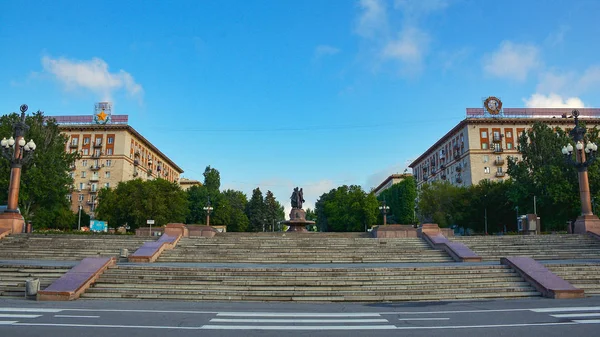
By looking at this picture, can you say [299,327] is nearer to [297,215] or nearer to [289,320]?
[289,320]

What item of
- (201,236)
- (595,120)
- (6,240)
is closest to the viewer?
(6,240)

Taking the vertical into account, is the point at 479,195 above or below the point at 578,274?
above

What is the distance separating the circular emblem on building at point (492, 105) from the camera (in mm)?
66438

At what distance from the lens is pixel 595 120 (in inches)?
2562

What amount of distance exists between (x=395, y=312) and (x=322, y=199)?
8738 centimetres

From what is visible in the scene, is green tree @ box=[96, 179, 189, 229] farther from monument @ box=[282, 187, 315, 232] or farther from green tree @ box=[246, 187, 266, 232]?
green tree @ box=[246, 187, 266, 232]

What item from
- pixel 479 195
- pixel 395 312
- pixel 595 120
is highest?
pixel 595 120

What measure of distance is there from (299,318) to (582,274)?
1148 cm

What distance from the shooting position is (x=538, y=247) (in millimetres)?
22734

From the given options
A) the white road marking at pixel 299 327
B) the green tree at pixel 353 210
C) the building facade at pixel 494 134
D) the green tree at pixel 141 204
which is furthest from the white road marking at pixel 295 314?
the green tree at pixel 353 210

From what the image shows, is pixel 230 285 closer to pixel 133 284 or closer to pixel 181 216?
pixel 133 284

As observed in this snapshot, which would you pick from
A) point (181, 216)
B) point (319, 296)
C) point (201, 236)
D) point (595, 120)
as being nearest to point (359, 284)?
point (319, 296)

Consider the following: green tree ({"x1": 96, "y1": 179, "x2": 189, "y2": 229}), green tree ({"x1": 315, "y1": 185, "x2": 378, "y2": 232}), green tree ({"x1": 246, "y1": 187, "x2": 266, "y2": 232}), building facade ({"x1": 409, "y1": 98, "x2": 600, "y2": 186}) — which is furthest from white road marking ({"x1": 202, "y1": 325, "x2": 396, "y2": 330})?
green tree ({"x1": 246, "y1": 187, "x2": 266, "y2": 232})

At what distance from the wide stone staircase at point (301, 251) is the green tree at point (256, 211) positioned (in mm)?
58029
